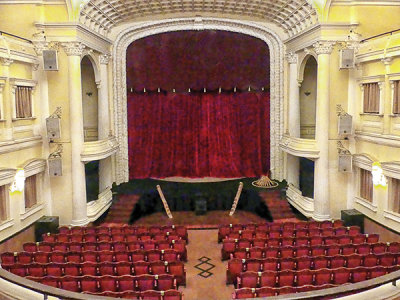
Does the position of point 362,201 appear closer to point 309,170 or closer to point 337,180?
point 337,180

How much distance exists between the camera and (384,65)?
13.1 m

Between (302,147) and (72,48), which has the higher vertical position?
(72,48)

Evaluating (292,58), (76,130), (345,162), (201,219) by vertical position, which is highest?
(292,58)

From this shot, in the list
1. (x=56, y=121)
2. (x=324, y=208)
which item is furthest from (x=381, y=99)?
(x=56, y=121)

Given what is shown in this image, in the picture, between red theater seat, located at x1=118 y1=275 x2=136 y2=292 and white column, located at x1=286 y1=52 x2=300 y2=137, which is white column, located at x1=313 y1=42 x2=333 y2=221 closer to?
white column, located at x1=286 y1=52 x2=300 y2=137

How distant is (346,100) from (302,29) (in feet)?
11.3

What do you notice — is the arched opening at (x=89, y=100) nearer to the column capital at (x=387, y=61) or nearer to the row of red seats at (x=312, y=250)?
the row of red seats at (x=312, y=250)

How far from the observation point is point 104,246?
11297 millimetres

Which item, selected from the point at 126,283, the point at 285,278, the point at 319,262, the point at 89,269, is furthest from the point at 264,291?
the point at 89,269

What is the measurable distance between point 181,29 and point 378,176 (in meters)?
10.5

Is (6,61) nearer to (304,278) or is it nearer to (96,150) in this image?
(96,150)

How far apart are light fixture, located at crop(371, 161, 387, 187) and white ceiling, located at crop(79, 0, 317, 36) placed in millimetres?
5736

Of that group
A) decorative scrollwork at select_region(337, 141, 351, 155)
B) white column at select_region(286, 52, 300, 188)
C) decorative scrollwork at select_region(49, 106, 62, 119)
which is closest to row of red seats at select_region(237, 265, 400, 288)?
decorative scrollwork at select_region(337, 141, 351, 155)

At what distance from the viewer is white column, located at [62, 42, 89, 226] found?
14.4m
